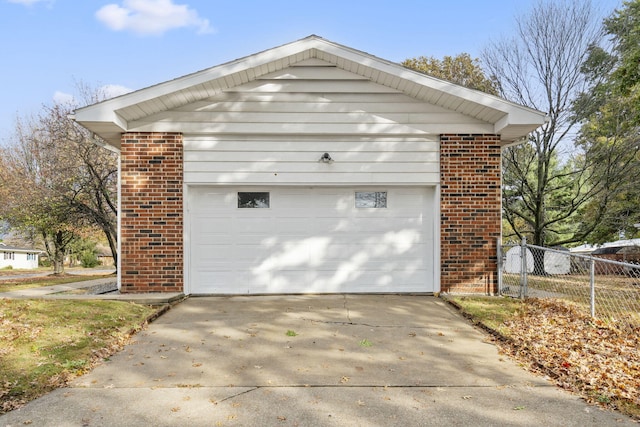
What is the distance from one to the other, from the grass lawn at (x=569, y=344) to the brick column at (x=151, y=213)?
521 centimetres

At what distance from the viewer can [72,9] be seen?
A: 13.8 metres

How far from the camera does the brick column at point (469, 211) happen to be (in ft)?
27.7

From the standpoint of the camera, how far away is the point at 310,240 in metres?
8.61

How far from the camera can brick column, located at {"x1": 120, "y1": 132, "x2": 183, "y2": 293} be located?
816cm

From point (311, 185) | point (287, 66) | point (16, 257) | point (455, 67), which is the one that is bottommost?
point (16, 257)

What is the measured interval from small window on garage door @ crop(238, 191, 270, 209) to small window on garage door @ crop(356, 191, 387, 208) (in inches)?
70.4

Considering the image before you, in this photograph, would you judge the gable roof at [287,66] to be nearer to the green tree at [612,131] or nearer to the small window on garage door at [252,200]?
the small window on garage door at [252,200]

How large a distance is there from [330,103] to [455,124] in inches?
95.7

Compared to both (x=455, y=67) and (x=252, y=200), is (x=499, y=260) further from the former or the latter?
(x=455, y=67)

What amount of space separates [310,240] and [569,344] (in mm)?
4673

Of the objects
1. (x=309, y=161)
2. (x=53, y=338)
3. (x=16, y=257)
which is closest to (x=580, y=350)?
(x=309, y=161)

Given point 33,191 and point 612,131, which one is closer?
point 612,131

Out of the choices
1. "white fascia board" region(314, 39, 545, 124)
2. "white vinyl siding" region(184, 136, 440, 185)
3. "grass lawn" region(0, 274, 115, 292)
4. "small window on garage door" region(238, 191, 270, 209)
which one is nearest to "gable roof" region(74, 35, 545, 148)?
"white fascia board" region(314, 39, 545, 124)

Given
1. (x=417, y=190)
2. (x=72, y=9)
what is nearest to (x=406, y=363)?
(x=417, y=190)
